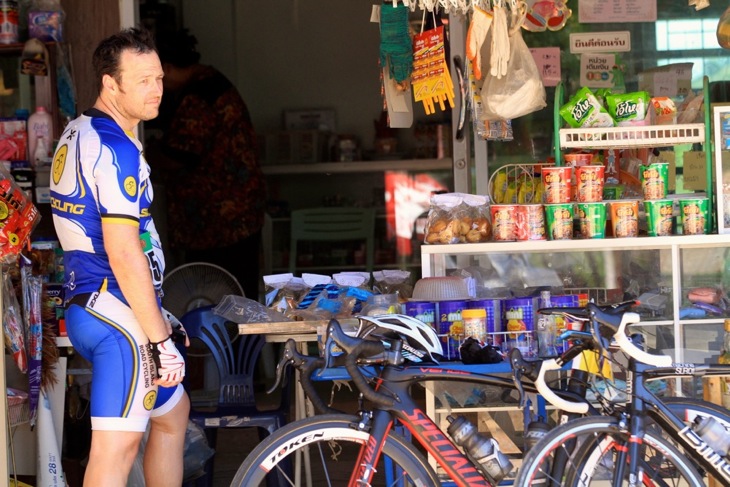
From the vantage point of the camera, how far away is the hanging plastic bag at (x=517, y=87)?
4.24 m

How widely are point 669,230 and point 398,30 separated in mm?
1405

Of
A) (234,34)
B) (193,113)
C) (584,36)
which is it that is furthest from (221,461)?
(234,34)

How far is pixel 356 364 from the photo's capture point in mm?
3180

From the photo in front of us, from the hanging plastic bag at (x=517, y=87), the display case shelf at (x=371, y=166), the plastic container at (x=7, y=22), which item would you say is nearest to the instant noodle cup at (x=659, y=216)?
the hanging plastic bag at (x=517, y=87)

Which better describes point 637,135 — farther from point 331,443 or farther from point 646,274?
point 331,443

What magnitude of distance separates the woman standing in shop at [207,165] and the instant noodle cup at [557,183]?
120 inches

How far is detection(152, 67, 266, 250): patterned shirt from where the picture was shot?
264 inches

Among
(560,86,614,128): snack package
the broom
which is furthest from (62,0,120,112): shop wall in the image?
(560,86,614,128): snack package

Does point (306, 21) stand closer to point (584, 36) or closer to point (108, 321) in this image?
point (584, 36)

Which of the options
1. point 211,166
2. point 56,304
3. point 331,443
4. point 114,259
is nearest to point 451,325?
point 331,443

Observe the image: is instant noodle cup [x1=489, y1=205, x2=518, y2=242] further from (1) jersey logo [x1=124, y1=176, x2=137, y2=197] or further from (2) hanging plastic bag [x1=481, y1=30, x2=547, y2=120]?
(1) jersey logo [x1=124, y1=176, x2=137, y2=197]

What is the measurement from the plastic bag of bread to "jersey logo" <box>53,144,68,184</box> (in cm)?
149

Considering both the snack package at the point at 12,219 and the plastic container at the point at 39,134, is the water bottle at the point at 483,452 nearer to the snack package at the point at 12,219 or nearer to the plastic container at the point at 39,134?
the snack package at the point at 12,219

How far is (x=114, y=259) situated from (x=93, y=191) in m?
0.23
